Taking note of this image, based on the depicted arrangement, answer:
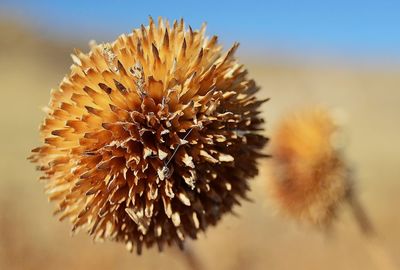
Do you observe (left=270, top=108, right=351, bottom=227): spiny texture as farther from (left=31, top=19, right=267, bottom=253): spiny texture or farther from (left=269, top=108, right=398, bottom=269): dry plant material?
(left=31, top=19, right=267, bottom=253): spiny texture

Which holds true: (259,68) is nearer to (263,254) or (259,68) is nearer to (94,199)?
(263,254)

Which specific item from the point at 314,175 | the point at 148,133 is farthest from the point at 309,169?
the point at 148,133

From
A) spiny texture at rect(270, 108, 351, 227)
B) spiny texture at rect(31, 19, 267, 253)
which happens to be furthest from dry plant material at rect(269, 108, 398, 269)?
spiny texture at rect(31, 19, 267, 253)

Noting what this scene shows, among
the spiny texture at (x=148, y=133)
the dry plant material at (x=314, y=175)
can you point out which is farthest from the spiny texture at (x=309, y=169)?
the spiny texture at (x=148, y=133)

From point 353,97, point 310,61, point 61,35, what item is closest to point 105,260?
point 353,97

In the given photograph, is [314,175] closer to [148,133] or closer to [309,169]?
[309,169]
